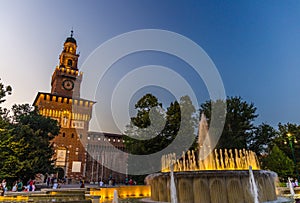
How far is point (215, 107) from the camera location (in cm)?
2978

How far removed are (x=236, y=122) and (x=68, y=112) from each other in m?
33.3

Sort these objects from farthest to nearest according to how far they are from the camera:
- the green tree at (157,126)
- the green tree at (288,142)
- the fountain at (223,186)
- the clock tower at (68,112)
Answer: the clock tower at (68,112) < the green tree at (288,142) < the green tree at (157,126) < the fountain at (223,186)

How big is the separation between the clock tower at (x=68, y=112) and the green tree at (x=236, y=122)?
26089 mm

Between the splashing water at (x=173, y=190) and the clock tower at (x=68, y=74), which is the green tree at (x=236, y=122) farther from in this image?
the clock tower at (x=68, y=74)

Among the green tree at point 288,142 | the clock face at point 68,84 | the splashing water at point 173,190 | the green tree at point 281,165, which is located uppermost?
the clock face at point 68,84

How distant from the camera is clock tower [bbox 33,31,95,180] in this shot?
41.1m

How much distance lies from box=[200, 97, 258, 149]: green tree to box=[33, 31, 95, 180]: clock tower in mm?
26089

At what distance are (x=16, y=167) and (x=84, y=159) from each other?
23529 millimetres

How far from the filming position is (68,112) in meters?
45.8

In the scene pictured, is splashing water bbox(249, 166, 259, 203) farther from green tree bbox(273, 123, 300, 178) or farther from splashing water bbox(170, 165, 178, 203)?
green tree bbox(273, 123, 300, 178)

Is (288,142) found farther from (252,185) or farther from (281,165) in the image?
(252,185)

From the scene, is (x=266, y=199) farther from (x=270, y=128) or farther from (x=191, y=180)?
(x=270, y=128)

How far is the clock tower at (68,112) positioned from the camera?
135 feet

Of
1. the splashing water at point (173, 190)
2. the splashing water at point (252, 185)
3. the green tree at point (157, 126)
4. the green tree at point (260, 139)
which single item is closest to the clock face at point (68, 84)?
the green tree at point (157, 126)
